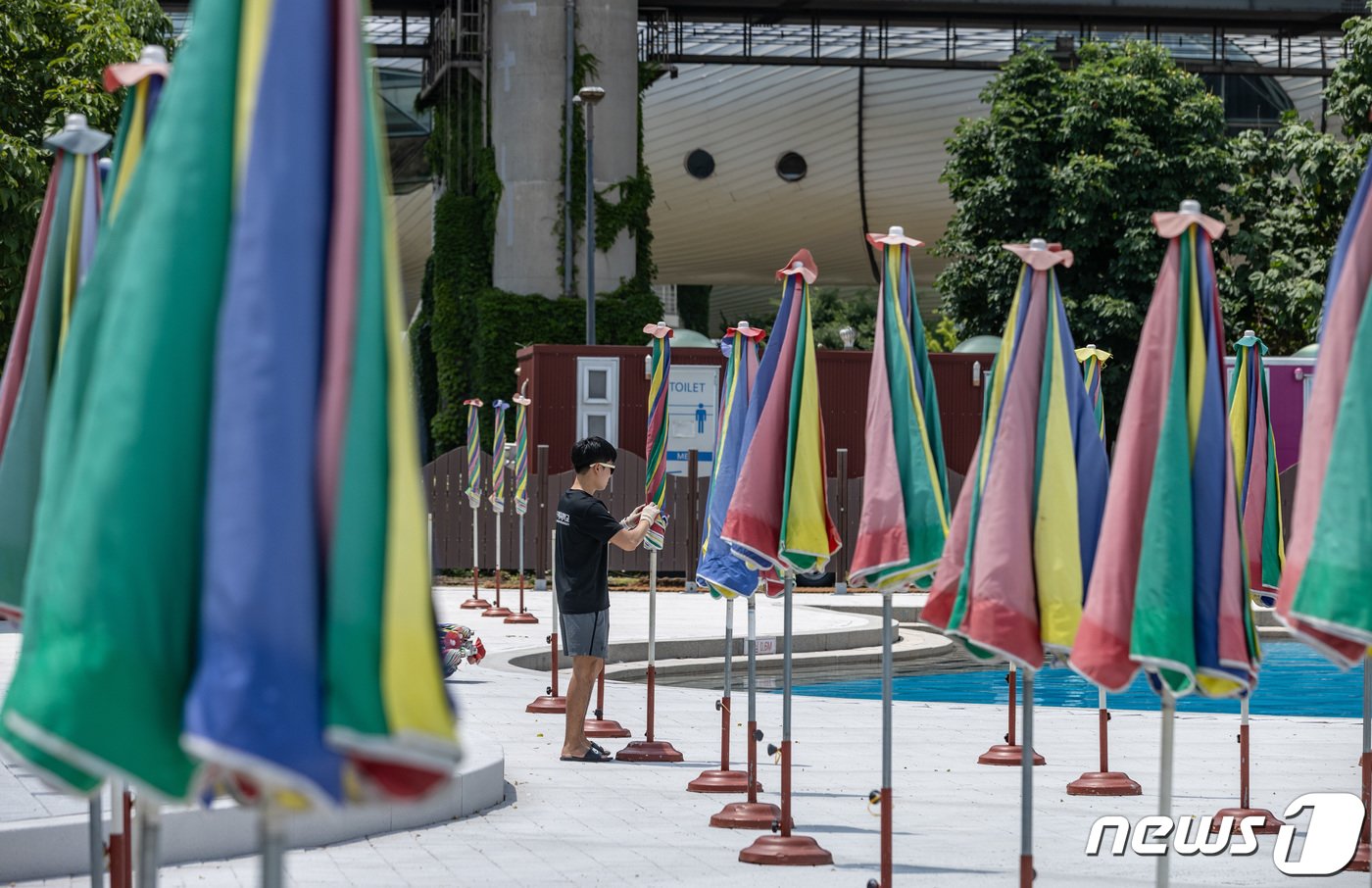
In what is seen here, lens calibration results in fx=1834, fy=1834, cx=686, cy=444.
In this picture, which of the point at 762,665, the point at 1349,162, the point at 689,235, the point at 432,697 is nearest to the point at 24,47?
the point at 762,665

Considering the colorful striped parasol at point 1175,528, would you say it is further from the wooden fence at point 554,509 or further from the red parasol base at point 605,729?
the wooden fence at point 554,509

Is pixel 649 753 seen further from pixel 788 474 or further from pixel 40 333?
pixel 40 333

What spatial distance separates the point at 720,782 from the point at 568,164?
28.8 meters

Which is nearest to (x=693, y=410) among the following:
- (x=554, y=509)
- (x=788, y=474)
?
(x=554, y=509)

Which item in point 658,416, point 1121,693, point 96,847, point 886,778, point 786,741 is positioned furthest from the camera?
point 1121,693

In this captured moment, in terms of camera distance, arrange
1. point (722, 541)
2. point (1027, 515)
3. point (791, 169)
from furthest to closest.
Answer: point (791, 169), point (722, 541), point (1027, 515)

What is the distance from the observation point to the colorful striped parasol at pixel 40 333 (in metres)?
4.32

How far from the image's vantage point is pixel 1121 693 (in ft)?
58.0

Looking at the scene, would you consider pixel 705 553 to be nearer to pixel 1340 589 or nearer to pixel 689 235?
pixel 1340 589

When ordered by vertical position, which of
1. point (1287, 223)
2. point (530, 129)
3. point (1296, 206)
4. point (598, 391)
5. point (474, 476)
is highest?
point (530, 129)

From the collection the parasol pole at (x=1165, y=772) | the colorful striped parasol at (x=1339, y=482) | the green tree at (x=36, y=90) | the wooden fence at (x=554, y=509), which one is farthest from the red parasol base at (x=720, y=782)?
the wooden fence at (x=554, y=509)

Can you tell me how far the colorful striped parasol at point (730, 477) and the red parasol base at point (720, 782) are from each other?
1085mm

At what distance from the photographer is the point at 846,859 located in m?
7.93

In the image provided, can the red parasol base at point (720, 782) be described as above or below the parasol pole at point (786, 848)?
below
